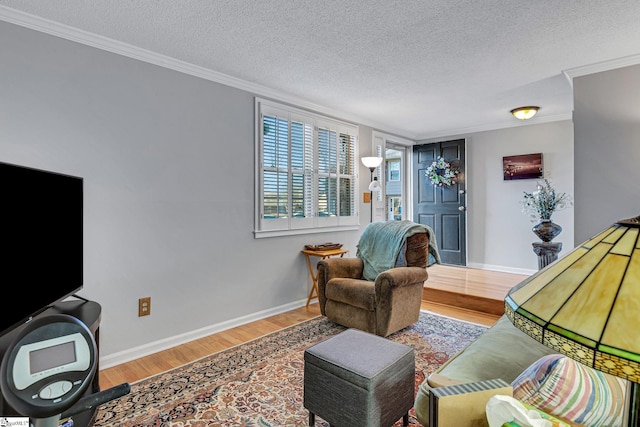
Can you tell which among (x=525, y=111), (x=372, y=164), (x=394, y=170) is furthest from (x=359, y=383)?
(x=394, y=170)

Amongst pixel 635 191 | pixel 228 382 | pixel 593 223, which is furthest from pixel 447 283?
pixel 228 382

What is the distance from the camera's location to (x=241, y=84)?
3170 millimetres

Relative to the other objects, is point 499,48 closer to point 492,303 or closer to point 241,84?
point 241,84

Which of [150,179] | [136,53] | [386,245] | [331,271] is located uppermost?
[136,53]

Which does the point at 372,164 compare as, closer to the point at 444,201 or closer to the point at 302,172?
the point at 302,172

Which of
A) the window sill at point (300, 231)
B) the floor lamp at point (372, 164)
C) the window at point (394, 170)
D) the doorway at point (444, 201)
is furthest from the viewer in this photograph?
the window at point (394, 170)

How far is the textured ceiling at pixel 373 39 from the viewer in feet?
6.59

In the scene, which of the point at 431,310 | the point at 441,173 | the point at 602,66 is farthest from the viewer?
the point at 441,173

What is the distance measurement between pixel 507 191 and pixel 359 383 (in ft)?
15.0

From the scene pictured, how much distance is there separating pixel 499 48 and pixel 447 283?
9.32 feet

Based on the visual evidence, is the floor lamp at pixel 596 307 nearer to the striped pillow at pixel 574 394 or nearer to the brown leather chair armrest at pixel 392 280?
the striped pillow at pixel 574 394

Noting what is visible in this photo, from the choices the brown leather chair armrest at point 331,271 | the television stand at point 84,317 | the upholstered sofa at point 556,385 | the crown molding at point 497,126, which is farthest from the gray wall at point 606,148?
the television stand at point 84,317

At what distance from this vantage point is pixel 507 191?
496 centimetres

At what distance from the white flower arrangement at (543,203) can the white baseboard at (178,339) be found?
3.24 metres
